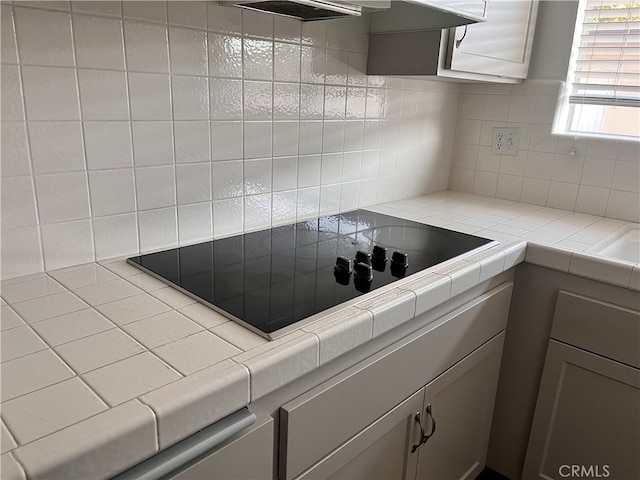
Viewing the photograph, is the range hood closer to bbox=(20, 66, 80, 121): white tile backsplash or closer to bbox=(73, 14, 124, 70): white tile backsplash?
bbox=(73, 14, 124, 70): white tile backsplash

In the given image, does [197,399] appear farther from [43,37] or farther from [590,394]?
[590,394]

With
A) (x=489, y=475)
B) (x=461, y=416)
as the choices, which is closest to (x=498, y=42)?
(x=461, y=416)

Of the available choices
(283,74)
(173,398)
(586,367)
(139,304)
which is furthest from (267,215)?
(586,367)

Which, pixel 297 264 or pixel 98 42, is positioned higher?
pixel 98 42

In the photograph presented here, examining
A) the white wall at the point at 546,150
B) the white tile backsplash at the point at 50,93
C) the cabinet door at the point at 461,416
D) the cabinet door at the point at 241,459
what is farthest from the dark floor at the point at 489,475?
the white tile backsplash at the point at 50,93

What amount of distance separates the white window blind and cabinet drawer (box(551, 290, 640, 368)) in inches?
32.3

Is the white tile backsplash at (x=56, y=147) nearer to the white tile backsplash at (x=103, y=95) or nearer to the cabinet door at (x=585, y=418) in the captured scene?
the white tile backsplash at (x=103, y=95)

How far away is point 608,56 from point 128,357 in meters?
1.87

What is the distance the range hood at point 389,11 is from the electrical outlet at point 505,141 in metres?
0.70

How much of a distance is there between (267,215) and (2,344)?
0.82 m

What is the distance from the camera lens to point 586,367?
4.65ft

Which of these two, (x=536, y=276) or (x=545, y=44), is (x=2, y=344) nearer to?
(x=536, y=276)

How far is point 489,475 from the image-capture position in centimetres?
173

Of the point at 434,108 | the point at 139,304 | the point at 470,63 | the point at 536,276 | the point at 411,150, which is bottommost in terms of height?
the point at 536,276
